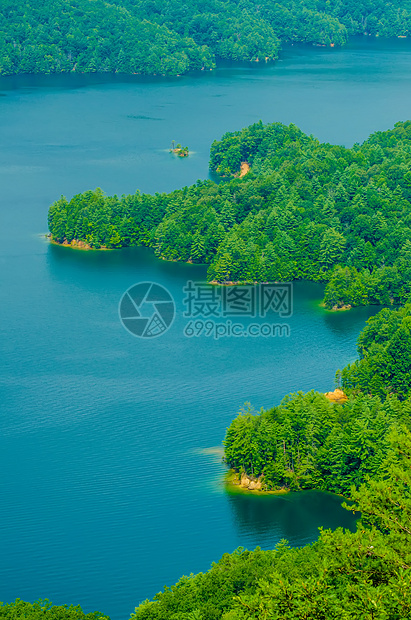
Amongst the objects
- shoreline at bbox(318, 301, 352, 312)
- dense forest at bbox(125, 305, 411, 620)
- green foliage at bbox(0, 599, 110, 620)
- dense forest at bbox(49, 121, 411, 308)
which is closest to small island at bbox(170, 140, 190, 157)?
dense forest at bbox(49, 121, 411, 308)

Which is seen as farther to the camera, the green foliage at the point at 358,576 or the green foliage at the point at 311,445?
the green foliage at the point at 311,445

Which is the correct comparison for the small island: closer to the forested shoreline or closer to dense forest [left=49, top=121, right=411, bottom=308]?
dense forest [left=49, top=121, right=411, bottom=308]

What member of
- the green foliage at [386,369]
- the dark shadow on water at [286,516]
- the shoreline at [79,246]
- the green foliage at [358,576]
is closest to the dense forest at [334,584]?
the green foliage at [358,576]

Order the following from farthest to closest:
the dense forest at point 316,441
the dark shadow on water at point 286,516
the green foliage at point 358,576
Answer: the dense forest at point 316,441
the dark shadow on water at point 286,516
the green foliage at point 358,576

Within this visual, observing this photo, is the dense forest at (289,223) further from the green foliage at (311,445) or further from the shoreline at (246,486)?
the shoreline at (246,486)

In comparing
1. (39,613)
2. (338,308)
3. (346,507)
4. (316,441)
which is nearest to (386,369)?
(316,441)

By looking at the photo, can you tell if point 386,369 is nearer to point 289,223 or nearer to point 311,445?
point 311,445
